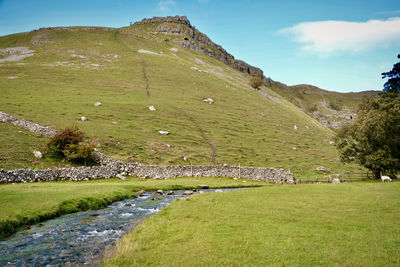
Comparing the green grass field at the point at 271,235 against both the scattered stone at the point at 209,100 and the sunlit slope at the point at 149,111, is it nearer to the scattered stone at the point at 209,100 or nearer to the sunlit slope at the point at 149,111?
the sunlit slope at the point at 149,111

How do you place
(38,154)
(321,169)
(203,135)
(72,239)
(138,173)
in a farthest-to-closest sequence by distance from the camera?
(203,135), (321,169), (138,173), (38,154), (72,239)

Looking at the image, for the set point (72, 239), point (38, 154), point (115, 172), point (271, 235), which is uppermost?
point (38, 154)

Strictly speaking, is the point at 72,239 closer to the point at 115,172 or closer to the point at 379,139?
the point at 115,172

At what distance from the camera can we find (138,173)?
51938 millimetres

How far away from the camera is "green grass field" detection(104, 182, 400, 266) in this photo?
13.1 meters

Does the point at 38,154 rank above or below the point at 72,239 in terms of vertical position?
above

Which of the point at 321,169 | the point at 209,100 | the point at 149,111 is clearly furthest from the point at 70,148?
the point at 209,100

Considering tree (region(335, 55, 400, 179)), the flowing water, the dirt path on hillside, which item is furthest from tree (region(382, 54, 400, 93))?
the flowing water

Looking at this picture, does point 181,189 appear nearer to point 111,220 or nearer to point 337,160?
point 111,220

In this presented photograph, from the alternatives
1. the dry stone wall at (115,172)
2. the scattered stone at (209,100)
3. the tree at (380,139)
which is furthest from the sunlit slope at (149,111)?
the tree at (380,139)

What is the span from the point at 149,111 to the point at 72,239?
67.4 meters

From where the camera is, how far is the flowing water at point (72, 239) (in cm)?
1503

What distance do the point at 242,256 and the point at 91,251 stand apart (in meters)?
9.19

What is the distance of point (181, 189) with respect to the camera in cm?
4381
